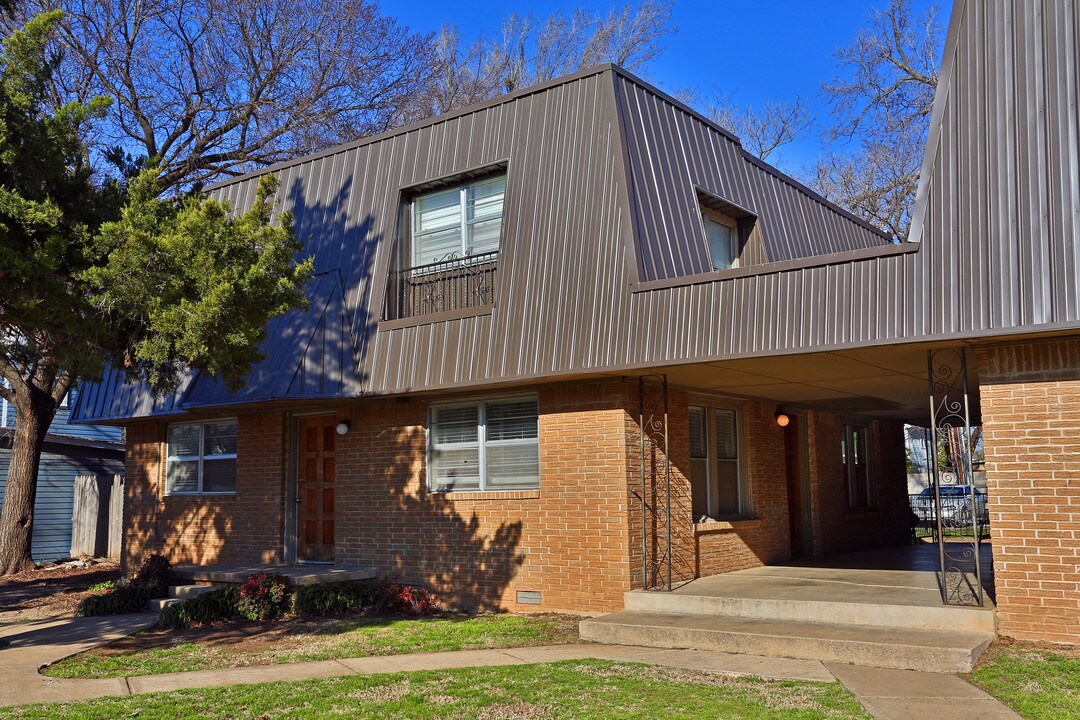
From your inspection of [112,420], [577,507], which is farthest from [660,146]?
[112,420]

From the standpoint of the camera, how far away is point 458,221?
13.3 metres

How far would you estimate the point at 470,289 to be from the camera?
42.1 feet

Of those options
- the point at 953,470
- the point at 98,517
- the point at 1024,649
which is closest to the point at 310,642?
the point at 1024,649

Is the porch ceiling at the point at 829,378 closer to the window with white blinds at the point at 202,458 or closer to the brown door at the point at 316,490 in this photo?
the brown door at the point at 316,490

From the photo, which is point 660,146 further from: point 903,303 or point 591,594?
point 591,594

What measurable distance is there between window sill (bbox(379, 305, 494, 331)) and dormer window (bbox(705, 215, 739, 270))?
3.42 m

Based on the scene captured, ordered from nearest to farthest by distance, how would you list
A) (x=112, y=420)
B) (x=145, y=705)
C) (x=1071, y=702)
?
1. (x=1071, y=702)
2. (x=145, y=705)
3. (x=112, y=420)

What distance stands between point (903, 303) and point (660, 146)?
4634 millimetres

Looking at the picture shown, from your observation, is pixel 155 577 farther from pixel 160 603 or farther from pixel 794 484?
pixel 794 484

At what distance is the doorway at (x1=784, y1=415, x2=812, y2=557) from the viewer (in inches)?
618

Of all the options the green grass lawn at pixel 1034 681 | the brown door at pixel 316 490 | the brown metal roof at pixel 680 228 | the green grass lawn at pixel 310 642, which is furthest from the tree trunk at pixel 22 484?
the green grass lawn at pixel 1034 681

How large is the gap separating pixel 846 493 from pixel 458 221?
878 centimetres

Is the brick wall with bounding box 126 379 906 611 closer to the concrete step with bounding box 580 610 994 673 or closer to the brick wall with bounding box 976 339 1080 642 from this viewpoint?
the concrete step with bounding box 580 610 994 673

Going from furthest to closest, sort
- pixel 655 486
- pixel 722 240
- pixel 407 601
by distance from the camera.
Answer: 1. pixel 722 240
2. pixel 407 601
3. pixel 655 486
